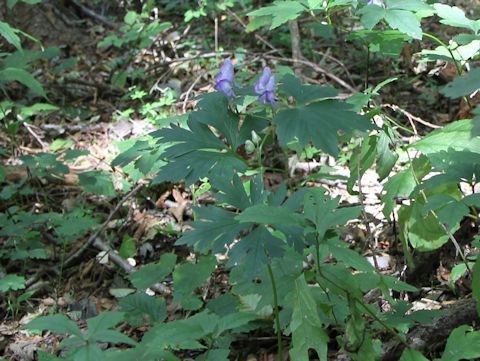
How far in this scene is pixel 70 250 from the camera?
3609 mm

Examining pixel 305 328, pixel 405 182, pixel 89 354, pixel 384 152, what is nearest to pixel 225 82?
pixel 384 152

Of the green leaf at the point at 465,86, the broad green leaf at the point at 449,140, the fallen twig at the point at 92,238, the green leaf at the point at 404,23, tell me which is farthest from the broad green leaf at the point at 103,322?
the fallen twig at the point at 92,238

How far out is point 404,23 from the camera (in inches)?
89.9

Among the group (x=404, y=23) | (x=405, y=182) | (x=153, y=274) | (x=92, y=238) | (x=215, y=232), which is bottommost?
(x=92, y=238)

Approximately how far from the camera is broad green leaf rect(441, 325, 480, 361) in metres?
1.77

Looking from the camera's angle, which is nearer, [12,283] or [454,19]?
[454,19]

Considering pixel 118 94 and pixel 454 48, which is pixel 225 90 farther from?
pixel 118 94

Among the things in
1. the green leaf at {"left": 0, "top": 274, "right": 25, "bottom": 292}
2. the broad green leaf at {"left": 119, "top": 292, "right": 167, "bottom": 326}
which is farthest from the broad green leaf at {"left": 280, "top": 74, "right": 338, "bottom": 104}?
the green leaf at {"left": 0, "top": 274, "right": 25, "bottom": 292}

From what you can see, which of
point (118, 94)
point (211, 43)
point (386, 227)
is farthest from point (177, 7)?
point (386, 227)

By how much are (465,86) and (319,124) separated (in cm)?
58

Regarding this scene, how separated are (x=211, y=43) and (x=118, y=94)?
1029mm

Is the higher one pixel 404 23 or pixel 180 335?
pixel 404 23

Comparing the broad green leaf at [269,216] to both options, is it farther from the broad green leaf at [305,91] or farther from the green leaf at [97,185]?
the green leaf at [97,185]

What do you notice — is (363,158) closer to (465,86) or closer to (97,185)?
(465,86)
